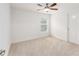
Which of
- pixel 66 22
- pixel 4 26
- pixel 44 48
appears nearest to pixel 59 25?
pixel 66 22

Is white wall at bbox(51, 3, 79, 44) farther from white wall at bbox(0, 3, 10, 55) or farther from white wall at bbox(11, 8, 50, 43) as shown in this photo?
white wall at bbox(0, 3, 10, 55)

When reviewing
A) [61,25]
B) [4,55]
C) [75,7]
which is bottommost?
[4,55]

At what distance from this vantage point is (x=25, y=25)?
1427 millimetres

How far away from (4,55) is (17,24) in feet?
1.50

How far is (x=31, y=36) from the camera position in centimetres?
145

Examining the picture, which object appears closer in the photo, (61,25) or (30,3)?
(30,3)

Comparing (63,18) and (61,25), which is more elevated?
(63,18)

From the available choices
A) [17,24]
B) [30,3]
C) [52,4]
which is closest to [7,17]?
[17,24]

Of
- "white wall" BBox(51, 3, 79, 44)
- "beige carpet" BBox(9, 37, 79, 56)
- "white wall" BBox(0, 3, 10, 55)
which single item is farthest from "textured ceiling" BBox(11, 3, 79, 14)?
"beige carpet" BBox(9, 37, 79, 56)

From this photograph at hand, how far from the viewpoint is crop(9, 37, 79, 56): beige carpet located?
1379mm

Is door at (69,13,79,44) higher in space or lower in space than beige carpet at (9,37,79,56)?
higher

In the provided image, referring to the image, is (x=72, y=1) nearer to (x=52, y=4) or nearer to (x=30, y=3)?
(x=52, y=4)

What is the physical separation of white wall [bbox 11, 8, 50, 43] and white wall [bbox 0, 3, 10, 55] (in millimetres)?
68

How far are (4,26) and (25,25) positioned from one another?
294mm
